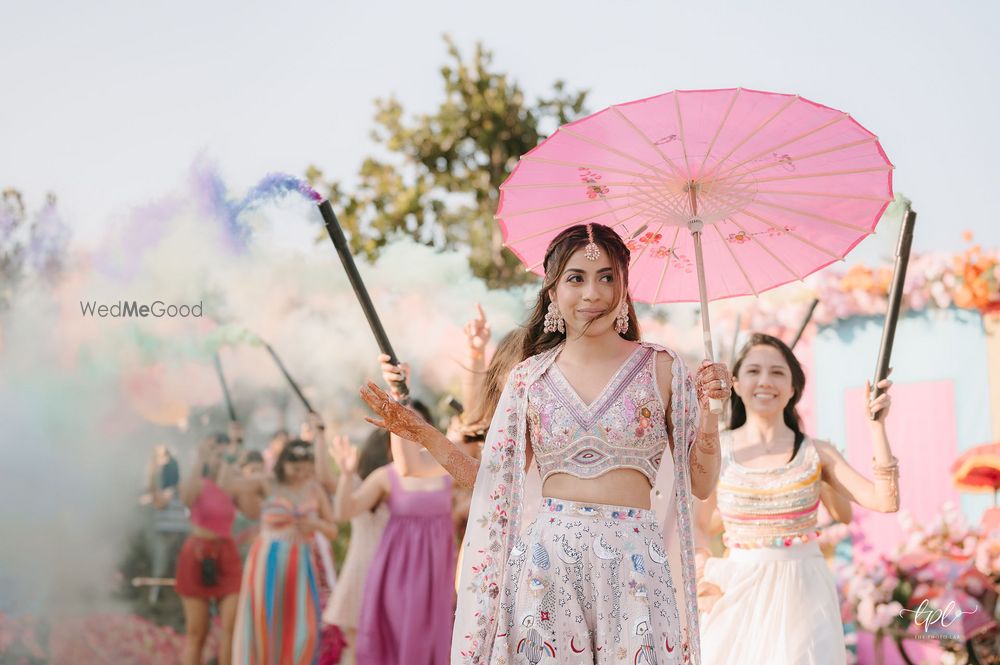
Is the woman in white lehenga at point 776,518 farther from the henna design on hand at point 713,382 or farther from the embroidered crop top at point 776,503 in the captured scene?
the henna design on hand at point 713,382

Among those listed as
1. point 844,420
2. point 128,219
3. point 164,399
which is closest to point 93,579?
point 164,399

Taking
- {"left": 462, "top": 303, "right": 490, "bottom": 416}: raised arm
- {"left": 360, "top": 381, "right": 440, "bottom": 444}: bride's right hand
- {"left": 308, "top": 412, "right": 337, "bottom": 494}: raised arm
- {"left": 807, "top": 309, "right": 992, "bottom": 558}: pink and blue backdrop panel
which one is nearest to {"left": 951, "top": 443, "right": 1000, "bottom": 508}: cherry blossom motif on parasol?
{"left": 807, "top": 309, "right": 992, "bottom": 558}: pink and blue backdrop panel

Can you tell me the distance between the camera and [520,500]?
309cm

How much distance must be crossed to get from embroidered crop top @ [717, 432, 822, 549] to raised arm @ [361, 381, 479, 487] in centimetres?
196

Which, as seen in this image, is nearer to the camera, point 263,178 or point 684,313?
point 263,178

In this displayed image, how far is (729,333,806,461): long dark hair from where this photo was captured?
16.4ft

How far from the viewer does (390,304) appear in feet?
28.0

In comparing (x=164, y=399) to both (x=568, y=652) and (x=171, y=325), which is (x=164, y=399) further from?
(x=568, y=652)

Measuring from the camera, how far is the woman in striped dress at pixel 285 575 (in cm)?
727

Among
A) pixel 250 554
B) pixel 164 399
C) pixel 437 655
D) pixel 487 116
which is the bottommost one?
pixel 437 655

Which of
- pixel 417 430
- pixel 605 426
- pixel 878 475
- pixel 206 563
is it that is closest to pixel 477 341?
pixel 417 430

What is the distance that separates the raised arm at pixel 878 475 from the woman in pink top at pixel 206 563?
440cm

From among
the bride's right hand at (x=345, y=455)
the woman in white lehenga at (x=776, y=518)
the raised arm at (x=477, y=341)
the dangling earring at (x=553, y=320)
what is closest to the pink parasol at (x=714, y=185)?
the dangling earring at (x=553, y=320)

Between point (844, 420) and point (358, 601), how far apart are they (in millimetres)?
3540
